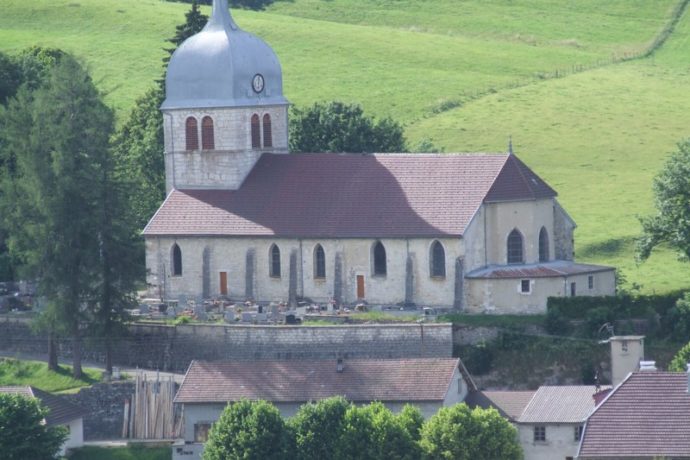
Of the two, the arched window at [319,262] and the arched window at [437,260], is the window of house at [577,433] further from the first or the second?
the arched window at [319,262]

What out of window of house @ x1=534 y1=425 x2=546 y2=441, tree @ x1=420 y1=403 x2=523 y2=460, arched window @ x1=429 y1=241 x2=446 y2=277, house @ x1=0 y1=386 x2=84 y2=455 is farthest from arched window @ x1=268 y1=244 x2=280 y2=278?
tree @ x1=420 y1=403 x2=523 y2=460

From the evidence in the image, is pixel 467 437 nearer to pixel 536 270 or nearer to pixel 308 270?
pixel 536 270

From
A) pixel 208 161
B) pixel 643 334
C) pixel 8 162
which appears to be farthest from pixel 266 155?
pixel 643 334

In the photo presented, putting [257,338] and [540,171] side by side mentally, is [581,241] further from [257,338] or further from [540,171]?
[257,338]

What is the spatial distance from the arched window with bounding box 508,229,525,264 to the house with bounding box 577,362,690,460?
74.6 ft

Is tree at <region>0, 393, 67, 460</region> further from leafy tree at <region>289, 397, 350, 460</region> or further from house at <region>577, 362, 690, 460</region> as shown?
house at <region>577, 362, 690, 460</region>

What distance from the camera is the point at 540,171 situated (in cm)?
14388

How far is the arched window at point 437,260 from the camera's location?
374ft

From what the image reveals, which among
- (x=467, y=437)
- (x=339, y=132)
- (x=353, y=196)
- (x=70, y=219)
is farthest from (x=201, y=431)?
(x=339, y=132)

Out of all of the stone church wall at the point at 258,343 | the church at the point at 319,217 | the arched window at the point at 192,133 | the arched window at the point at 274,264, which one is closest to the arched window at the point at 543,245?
the church at the point at 319,217

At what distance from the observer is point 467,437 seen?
9569cm

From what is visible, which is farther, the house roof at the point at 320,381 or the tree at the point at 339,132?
the tree at the point at 339,132

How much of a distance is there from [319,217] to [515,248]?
8.52 metres

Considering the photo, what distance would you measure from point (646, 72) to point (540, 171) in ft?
71.1
